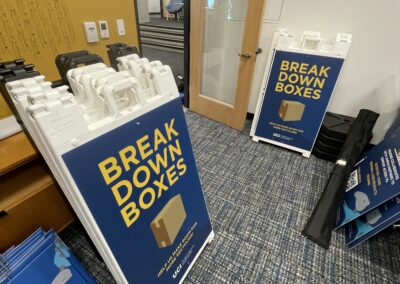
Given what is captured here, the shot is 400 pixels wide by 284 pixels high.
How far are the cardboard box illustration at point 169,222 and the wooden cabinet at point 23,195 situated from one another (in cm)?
65

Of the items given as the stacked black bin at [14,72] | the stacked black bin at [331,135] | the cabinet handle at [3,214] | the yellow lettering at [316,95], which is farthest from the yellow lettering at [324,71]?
the cabinet handle at [3,214]

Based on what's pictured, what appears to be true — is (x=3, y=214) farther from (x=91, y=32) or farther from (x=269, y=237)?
(x=269, y=237)

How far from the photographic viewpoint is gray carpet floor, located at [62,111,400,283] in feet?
4.19

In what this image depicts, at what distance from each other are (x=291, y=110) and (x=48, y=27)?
6.46 ft

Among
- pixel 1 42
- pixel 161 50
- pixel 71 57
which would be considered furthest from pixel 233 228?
pixel 161 50

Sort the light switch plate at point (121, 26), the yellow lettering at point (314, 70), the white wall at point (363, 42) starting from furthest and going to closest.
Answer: the yellow lettering at point (314, 70) < the white wall at point (363, 42) < the light switch plate at point (121, 26)

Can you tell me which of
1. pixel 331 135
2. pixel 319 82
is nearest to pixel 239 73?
pixel 319 82

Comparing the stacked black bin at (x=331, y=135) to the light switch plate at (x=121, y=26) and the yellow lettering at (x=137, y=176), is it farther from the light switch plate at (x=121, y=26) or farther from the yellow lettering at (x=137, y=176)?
the light switch plate at (x=121, y=26)

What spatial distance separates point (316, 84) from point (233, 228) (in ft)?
4.67

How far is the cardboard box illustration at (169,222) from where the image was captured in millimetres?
896

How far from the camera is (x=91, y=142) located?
0.61m

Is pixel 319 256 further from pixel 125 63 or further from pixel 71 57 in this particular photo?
pixel 71 57

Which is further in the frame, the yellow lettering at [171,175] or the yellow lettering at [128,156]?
the yellow lettering at [171,175]

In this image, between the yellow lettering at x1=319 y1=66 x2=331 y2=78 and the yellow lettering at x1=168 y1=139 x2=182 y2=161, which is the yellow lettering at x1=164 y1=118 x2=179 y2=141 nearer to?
the yellow lettering at x1=168 y1=139 x2=182 y2=161
